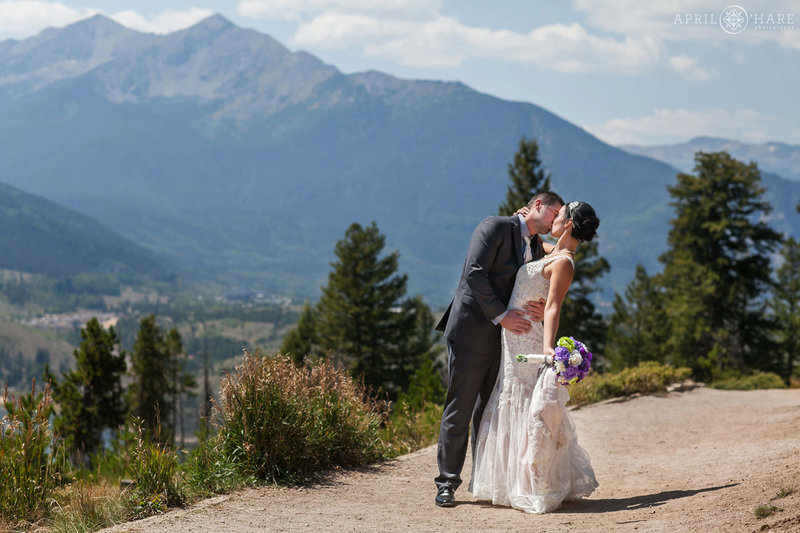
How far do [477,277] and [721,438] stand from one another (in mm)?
5400

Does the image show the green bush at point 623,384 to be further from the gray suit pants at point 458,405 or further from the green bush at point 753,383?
the gray suit pants at point 458,405

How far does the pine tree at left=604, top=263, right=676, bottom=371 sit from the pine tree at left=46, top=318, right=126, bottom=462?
2517 centimetres

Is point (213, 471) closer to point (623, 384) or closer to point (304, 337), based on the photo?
point (623, 384)

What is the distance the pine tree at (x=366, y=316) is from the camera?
44.5 metres

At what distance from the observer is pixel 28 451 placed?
227 inches

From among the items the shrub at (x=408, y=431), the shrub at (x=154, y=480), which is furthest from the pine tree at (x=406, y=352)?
the shrub at (x=154, y=480)

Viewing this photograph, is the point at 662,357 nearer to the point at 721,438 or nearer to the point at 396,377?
the point at 396,377

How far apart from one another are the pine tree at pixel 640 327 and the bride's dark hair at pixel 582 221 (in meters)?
32.9

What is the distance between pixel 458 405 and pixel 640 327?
3586 cm

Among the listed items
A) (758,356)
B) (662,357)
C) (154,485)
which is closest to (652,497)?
(154,485)

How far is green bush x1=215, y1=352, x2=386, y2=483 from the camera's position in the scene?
6660 millimetres

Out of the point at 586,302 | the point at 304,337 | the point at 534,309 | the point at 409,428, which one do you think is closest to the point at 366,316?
the point at 304,337

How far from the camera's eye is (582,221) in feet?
19.0

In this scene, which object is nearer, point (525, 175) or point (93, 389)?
point (93, 389)
